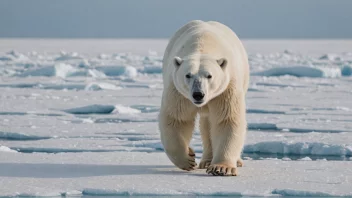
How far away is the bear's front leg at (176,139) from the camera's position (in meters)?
4.11

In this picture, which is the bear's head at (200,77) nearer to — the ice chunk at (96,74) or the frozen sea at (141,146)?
the frozen sea at (141,146)

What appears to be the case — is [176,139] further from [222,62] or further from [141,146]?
[141,146]

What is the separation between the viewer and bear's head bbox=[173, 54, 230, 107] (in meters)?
3.68

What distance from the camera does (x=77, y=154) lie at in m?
4.89

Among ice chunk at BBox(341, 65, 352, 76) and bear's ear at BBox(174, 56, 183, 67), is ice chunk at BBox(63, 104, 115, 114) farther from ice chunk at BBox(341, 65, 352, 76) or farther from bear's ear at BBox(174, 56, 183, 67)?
ice chunk at BBox(341, 65, 352, 76)

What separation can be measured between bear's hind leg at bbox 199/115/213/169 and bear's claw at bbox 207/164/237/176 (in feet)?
1.60

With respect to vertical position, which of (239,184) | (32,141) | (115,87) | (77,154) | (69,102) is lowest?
(239,184)

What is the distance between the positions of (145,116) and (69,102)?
2180 millimetres

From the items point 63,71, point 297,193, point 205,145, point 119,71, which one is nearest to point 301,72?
point 119,71

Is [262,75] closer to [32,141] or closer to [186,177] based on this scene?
[32,141]

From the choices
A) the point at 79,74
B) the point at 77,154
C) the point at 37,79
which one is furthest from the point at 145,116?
the point at 79,74

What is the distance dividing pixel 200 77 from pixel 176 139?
543 millimetres

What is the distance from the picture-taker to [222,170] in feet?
13.2

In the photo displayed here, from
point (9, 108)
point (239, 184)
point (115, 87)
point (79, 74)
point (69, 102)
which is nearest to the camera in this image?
point (239, 184)
